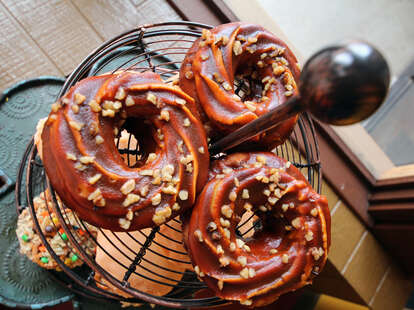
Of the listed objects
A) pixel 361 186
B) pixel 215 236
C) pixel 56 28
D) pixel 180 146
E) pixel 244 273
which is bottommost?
pixel 361 186

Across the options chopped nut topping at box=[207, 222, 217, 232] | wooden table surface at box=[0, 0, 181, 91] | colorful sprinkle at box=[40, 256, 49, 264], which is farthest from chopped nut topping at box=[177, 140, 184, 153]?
wooden table surface at box=[0, 0, 181, 91]

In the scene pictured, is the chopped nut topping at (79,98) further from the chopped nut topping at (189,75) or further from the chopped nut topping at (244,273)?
the chopped nut topping at (244,273)

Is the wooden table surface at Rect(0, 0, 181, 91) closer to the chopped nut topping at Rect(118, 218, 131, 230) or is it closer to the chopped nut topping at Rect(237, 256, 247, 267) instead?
the chopped nut topping at Rect(118, 218, 131, 230)

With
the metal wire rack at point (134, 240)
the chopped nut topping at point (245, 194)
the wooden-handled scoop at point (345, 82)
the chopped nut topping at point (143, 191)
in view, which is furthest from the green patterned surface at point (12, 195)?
the wooden-handled scoop at point (345, 82)

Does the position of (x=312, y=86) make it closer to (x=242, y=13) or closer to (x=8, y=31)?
(x=242, y=13)

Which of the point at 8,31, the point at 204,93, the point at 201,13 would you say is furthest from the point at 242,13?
the point at 8,31

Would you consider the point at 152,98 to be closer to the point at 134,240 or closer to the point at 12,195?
the point at 134,240

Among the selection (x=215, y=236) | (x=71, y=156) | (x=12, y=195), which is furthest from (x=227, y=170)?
(x=12, y=195)
